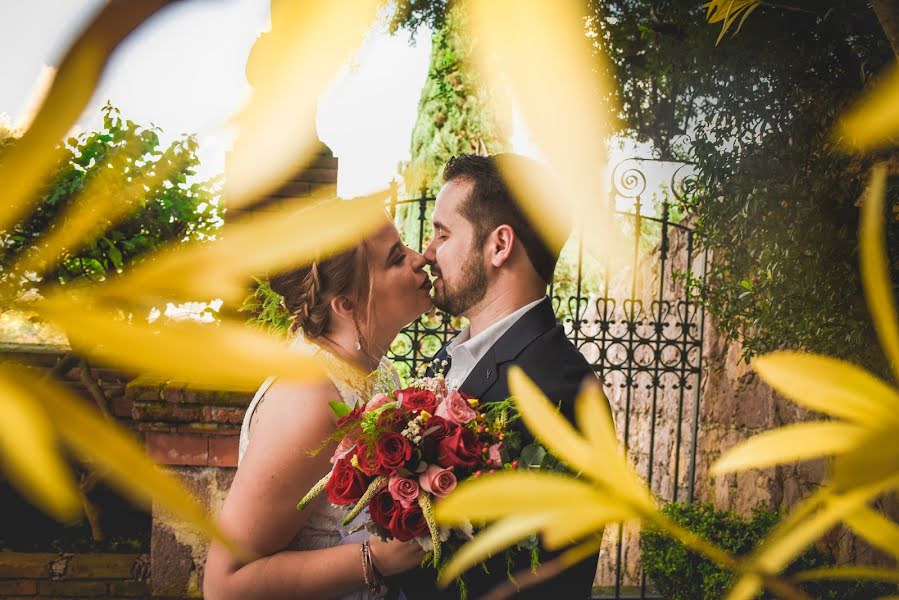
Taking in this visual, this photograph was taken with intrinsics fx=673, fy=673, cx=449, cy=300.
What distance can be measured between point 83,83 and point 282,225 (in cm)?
5

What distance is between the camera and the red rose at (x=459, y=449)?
44.4 inches

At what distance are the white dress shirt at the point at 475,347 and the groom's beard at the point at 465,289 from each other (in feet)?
0.31

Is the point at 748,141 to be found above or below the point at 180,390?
above

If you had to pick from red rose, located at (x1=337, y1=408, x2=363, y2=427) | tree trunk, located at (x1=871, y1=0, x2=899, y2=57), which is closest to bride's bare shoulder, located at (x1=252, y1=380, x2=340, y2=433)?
red rose, located at (x1=337, y1=408, x2=363, y2=427)

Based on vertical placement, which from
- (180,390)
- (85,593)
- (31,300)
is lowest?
(85,593)

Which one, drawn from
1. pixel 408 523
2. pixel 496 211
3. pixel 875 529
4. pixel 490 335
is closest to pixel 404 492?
pixel 408 523

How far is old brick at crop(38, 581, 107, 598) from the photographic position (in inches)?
126

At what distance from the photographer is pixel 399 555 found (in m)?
1.23

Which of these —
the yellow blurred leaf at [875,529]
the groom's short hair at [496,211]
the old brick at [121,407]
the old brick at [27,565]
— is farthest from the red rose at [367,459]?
the old brick at [121,407]

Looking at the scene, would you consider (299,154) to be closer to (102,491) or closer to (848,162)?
(848,162)

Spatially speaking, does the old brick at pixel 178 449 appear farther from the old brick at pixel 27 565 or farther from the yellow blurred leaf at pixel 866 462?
the yellow blurred leaf at pixel 866 462

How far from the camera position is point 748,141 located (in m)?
2.97

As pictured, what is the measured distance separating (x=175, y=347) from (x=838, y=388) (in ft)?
0.48

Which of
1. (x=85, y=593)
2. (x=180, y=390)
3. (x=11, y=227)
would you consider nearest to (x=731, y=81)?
(x=180, y=390)
